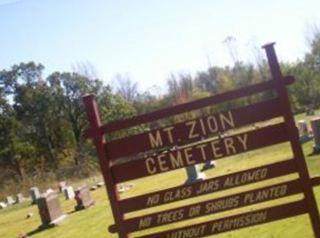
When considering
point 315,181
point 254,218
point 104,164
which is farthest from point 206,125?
point 315,181

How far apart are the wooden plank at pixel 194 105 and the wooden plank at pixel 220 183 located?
1.03 metres

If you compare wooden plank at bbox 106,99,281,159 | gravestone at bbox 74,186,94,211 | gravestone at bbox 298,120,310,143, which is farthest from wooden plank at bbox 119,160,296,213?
gravestone at bbox 298,120,310,143

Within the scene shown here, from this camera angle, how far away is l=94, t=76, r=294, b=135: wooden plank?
24.8 feet

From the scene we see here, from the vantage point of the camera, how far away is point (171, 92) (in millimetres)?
90125

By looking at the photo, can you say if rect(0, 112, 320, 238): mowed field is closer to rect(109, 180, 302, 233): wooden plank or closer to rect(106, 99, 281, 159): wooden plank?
rect(109, 180, 302, 233): wooden plank

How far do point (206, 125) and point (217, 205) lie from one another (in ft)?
3.69

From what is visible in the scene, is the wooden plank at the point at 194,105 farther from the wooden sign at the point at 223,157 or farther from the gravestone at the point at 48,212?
the gravestone at the point at 48,212

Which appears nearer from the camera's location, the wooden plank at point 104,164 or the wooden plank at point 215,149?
the wooden plank at point 215,149

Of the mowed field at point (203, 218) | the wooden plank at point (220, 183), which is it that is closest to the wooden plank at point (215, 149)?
the wooden plank at point (220, 183)

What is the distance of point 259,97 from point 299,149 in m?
53.2

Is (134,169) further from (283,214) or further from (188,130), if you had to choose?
(283,214)

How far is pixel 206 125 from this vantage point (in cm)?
751

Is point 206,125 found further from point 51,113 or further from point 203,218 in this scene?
point 51,113

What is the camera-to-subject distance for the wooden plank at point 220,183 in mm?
7496
